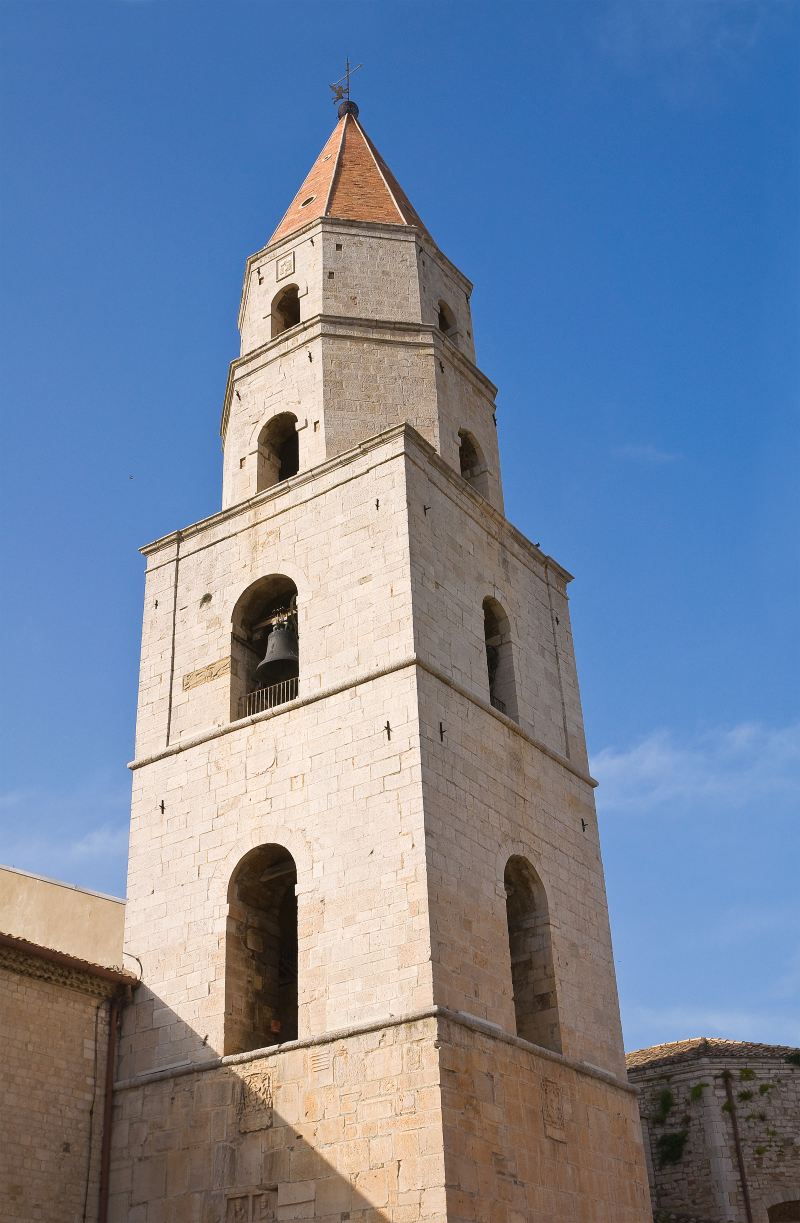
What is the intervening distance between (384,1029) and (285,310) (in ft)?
36.9

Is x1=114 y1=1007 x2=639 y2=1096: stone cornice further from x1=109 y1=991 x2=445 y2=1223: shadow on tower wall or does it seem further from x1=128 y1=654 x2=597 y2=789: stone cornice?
x1=128 y1=654 x2=597 y2=789: stone cornice

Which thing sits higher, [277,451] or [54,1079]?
[277,451]

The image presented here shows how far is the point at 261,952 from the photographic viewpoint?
1423cm

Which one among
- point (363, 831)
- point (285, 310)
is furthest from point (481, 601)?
point (285, 310)

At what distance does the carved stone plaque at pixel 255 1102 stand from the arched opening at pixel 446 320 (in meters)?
11.2

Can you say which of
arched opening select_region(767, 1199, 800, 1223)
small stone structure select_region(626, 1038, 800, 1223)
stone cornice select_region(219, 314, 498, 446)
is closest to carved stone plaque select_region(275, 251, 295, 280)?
stone cornice select_region(219, 314, 498, 446)

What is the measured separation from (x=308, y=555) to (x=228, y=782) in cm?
294

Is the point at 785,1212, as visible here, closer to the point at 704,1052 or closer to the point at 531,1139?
the point at 704,1052

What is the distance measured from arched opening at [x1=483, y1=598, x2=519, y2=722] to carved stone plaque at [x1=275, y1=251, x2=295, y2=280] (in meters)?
6.33

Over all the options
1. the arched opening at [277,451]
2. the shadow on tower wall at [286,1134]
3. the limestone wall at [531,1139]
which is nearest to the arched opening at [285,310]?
the arched opening at [277,451]

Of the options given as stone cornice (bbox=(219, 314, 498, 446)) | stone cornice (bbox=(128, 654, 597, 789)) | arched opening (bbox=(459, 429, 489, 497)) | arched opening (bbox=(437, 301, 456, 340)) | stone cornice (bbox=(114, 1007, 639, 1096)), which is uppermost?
arched opening (bbox=(437, 301, 456, 340))

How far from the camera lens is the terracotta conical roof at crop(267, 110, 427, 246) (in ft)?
65.0

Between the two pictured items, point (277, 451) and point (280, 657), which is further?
point (277, 451)

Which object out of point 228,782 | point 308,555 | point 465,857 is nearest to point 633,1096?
point 465,857
